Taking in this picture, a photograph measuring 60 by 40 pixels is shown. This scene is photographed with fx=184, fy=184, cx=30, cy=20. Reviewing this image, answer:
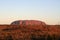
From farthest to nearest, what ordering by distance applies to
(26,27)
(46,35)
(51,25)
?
(51,25) → (26,27) → (46,35)

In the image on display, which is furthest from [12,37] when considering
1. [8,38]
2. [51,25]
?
[51,25]

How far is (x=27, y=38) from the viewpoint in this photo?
29.8 ft

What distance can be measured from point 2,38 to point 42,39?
6.64ft

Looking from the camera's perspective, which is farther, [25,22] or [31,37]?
[25,22]

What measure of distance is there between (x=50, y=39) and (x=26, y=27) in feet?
9.86

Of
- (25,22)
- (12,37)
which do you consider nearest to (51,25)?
(25,22)

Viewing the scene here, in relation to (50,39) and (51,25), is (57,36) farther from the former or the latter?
(51,25)

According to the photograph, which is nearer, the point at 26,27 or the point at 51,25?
the point at 26,27

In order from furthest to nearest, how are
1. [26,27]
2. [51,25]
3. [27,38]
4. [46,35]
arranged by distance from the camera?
1. [51,25]
2. [26,27]
3. [46,35]
4. [27,38]

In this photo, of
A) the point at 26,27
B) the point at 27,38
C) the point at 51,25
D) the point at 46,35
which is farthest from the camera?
the point at 51,25

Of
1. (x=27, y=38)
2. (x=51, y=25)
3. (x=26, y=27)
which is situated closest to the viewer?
(x=27, y=38)

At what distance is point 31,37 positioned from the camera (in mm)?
9234

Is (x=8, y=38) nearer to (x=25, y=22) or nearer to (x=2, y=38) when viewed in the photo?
(x=2, y=38)

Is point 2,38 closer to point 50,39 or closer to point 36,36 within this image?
point 36,36
